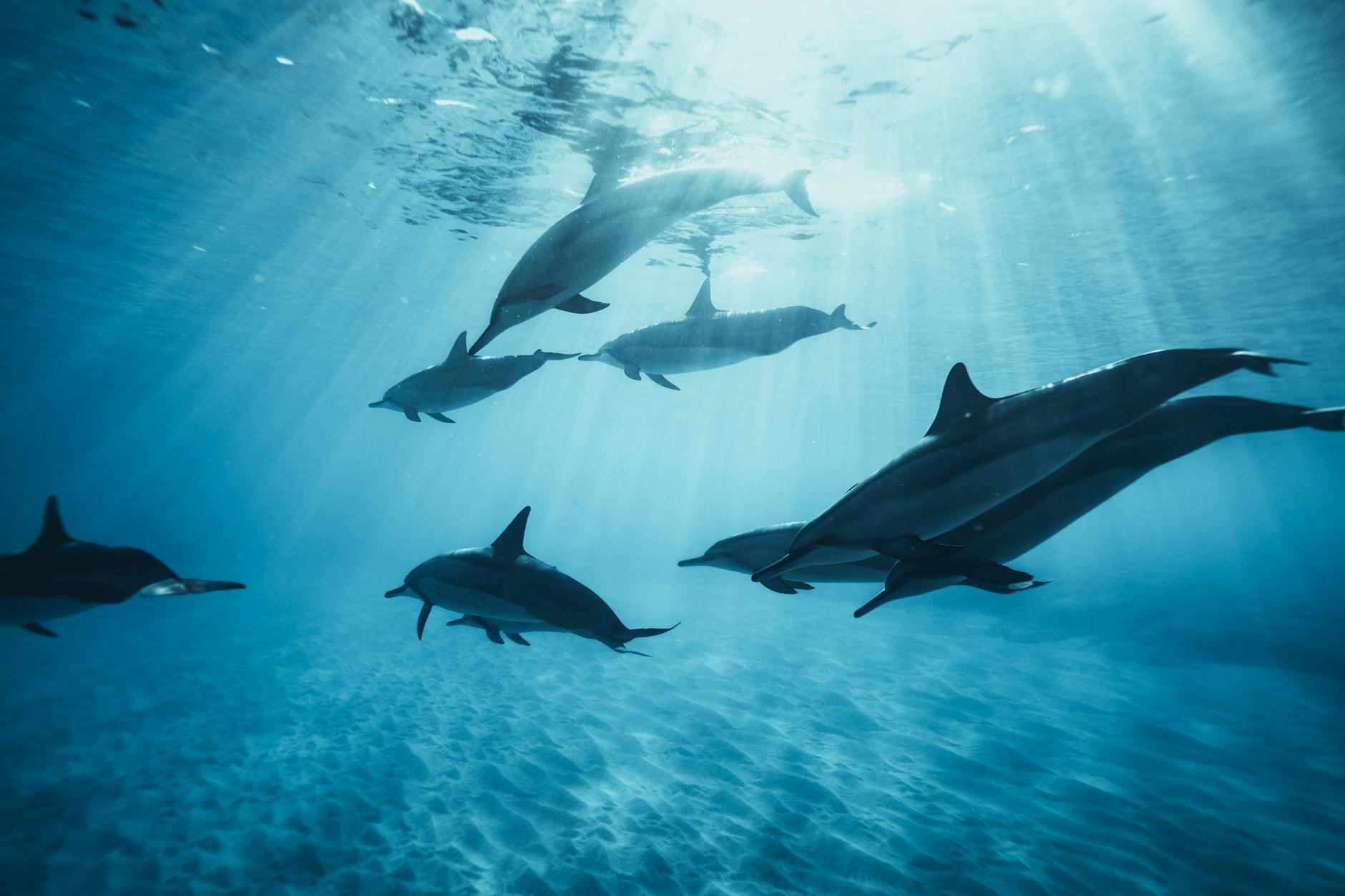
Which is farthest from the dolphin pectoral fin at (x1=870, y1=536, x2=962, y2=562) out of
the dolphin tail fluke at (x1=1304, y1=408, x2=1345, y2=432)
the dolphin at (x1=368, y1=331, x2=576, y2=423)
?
the dolphin at (x1=368, y1=331, x2=576, y2=423)

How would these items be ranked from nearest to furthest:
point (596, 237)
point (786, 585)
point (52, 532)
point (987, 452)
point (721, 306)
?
point (987, 452), point (596, 237), point (786, 585), point (52, 532), point (721, 306)

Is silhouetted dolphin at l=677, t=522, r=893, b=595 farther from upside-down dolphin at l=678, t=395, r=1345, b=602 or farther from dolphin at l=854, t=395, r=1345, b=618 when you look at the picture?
dolphin at l=854, t=395, r=1345, b=618

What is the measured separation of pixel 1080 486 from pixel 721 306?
1777 cm

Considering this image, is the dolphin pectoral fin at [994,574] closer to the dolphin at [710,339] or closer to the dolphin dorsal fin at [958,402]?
the dolphin dorsal fin at [958,402]

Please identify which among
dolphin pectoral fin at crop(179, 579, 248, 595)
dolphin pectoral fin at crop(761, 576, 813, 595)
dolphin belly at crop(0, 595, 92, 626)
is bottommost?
dolphin belly at crop(0, 595, 92, 626)

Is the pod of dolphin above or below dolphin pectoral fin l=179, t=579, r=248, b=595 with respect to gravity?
above

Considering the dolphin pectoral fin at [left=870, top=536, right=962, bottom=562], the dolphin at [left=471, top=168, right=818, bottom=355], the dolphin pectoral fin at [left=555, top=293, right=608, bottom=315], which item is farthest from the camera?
the dolphin pectoral fin at [left=555, top=293, right=608, bottom=315]

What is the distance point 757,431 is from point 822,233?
37.7 meters

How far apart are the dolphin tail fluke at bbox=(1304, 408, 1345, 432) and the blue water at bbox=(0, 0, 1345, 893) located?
676 centimetres

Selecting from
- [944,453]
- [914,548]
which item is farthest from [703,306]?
[914,548]

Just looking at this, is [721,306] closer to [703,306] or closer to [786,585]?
[703,306]

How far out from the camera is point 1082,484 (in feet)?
8.29

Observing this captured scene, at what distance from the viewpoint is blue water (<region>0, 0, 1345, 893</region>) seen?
760 centimetres

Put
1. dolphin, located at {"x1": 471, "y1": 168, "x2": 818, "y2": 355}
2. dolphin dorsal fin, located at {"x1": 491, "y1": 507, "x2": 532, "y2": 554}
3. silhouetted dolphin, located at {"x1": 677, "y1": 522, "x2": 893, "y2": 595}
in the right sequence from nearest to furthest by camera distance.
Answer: dolphin, located at {"x1": 471, "y1": 168, "x2": 818, "y2": 355} < silhouetted dolphin, located at {"x1": 677, "y1": 522, "x2": 893, "y2": 595} < dolphin dorsal fin, located at {"x1": 491, "y1": 507, "x2": 532, "y2": 554}
